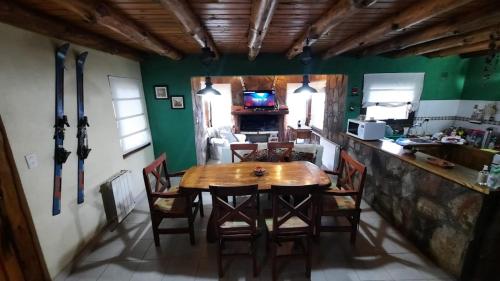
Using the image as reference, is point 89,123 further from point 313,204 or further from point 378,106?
point 378,106

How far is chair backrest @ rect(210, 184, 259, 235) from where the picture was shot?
63.7 inches

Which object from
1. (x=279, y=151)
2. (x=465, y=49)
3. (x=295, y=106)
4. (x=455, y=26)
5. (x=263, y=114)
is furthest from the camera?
(x=295, y=106)

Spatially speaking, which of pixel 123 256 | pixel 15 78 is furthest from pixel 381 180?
pixel 15 78

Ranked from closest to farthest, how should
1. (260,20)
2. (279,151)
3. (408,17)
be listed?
(260,20) → (408,17) → (279,151)

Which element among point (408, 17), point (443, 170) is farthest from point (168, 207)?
point (408, 17)

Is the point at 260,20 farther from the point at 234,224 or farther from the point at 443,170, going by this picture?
the point at 443,170

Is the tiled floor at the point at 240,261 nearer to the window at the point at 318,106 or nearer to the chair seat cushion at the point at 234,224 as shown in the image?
the chair seat cushion at the point at 234,224

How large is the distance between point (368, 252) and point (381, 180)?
3.43 ft

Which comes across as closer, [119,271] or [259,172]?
[119,271]

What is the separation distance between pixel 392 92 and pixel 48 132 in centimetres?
494

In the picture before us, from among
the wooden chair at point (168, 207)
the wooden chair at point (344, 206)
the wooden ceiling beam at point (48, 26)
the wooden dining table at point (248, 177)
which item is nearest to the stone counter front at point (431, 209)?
the wooden chair at point (344, 206)

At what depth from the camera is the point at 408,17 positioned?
1.75 meters

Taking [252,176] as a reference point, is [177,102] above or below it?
above

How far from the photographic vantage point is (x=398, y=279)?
1811mm
